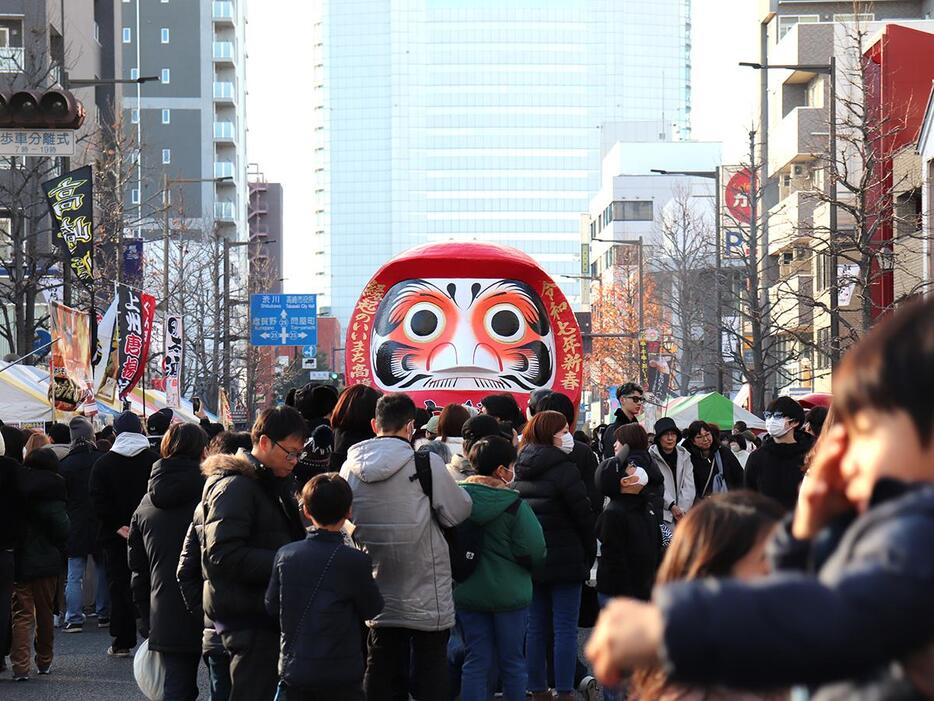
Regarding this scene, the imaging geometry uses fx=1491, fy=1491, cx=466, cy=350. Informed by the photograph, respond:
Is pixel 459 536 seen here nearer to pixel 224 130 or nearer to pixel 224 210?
pixel 224 210

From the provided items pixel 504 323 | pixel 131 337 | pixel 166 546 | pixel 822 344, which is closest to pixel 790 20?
pixel 822 344

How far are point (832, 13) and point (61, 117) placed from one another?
1276 inches

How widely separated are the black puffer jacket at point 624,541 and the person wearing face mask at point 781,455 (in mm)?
1345

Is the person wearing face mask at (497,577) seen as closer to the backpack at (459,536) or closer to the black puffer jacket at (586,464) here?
the backpack at (459,536)

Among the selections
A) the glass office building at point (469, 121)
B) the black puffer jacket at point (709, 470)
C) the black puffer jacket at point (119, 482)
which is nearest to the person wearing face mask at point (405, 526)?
the black puffer jacket at point (119, 482)

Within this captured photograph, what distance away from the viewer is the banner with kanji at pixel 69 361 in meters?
16.5

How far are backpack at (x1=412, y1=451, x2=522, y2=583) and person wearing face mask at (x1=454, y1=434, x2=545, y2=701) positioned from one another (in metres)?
0.03

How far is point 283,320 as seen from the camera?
1645 inches

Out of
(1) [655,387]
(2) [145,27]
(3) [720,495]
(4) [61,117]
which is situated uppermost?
(2) [145,27]

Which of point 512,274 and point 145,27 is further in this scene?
point 145,27

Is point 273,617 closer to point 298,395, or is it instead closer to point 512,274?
point 298,395

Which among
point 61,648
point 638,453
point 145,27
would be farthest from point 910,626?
point 145,27

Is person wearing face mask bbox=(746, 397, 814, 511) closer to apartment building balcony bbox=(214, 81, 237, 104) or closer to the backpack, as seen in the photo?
A: the backpack

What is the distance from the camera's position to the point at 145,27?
79250mm
